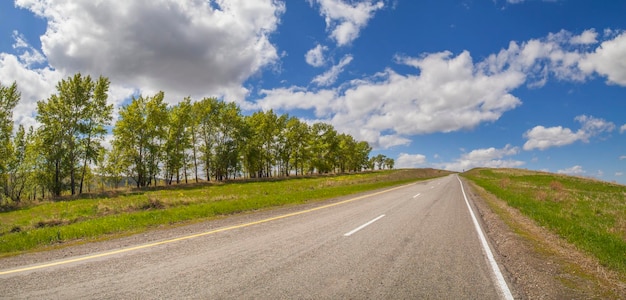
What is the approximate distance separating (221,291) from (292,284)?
107 cm

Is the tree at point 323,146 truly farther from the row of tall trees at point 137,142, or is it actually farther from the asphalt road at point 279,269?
the asphalt road at point 279,269

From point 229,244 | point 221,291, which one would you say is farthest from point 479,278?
point 229,244

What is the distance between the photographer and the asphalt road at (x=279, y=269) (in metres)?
4.42

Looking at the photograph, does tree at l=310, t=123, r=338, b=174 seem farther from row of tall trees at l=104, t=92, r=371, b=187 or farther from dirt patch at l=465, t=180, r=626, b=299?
dirt patch at l=465, t=180, r=626, b=299

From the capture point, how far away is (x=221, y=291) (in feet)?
14.2

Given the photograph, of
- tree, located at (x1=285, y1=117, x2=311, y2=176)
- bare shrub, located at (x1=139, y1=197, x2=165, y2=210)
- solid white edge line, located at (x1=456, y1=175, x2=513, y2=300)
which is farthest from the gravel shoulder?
tree, located at (x1=285, y1=117, x2=311, y2=176)

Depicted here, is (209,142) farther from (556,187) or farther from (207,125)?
(556,187)

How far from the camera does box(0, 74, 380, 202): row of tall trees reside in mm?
34469

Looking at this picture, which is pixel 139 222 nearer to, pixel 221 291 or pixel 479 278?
pixel 221 291

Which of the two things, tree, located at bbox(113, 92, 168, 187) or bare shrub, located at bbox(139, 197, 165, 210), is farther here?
tree, located at bbox(113, 92, 168, 187)

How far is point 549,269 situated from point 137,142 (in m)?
48.6

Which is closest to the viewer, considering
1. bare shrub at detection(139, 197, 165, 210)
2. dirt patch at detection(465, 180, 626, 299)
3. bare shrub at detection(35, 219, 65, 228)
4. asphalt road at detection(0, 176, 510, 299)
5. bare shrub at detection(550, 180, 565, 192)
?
asphalt road at detection(0, 176, 510, 299)

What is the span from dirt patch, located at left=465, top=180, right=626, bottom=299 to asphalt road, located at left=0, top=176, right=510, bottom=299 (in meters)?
0.49

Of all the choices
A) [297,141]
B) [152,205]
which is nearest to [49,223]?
[152,205]
